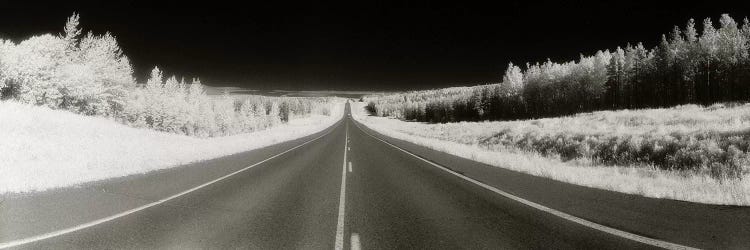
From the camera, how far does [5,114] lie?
25406mm

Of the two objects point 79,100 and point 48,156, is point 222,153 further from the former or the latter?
point 79,100

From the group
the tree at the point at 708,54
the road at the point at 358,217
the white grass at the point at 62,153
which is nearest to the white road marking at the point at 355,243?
the road at the point at 358,217

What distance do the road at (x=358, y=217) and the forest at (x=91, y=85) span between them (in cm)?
3856

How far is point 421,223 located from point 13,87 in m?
47.8

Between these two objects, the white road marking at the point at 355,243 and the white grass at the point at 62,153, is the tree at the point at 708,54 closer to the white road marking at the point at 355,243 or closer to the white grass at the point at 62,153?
the white grass at the point at 62,153

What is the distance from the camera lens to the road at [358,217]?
575 centimetres

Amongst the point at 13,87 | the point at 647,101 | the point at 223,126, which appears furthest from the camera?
the point at 223,126

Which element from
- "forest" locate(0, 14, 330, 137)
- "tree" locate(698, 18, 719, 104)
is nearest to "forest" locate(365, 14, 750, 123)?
"tree" locate(698, 18, 719, 104)

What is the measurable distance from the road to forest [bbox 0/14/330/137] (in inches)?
1518

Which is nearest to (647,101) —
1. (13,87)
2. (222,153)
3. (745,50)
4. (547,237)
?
(745,50)

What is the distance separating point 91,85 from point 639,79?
87.5 meters

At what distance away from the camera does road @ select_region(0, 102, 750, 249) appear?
18.9ft

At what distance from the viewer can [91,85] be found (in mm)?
48719

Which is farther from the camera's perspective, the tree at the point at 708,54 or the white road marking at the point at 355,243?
the tree at the point at 708,54
